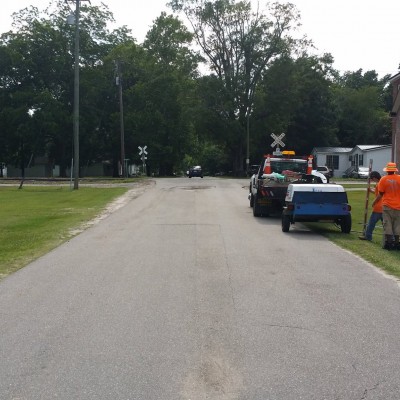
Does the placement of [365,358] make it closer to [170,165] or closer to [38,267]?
[38,267]

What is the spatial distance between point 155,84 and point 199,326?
193ft

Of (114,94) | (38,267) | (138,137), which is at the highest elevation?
(114,94)

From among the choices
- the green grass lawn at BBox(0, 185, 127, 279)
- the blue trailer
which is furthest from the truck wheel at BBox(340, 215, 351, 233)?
the green grass lawn at BBox(0, 185, 127, 279)

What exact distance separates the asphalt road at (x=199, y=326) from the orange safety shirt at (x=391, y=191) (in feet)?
5.01

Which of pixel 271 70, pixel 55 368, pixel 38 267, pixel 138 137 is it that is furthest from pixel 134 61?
pixel 55 368

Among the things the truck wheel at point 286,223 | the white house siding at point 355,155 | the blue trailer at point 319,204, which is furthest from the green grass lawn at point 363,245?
the white house siding at point 355,155

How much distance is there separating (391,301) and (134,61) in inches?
2363

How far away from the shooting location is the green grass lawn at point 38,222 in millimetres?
12039

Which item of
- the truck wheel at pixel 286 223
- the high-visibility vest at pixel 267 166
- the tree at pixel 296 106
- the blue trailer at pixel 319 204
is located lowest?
the truck wheel at pixel 286 223

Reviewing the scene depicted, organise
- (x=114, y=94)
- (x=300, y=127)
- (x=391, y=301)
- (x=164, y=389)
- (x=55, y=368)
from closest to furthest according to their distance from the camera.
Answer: (x=164, y=389)
(x=55, y=368)
(x=391, y=301)
(x=114, y=94)
(x=300, y=127)

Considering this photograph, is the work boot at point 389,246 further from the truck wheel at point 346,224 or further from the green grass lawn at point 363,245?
the truck wheel at point 346,224

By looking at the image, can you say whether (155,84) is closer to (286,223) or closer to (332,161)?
(332,161)

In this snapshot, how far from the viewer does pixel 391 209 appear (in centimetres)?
1240

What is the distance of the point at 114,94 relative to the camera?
215 ft
